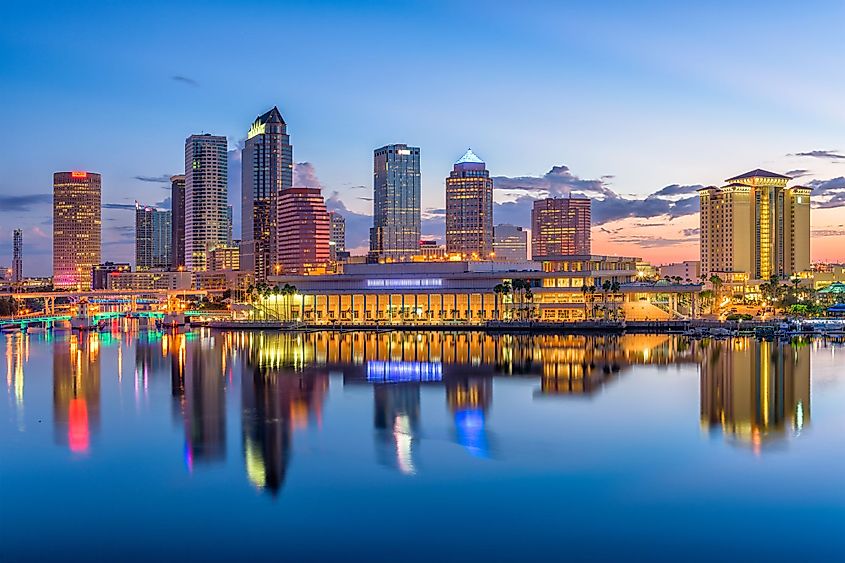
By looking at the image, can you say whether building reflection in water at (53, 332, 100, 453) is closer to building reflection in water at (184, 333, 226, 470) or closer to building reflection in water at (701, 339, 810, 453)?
building reflection in water at (184, 333, 226, 470)

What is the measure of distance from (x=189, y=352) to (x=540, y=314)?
4787cm

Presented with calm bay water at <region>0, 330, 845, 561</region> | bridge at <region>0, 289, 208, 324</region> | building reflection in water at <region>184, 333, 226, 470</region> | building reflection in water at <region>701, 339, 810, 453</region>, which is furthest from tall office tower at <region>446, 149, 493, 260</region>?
calm bay water at <region>0, 330, 845, 561</region>

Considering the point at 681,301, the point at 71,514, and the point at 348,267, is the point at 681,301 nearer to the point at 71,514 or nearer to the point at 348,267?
the point at 348,267

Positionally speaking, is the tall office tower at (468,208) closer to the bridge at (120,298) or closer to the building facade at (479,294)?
the bridge at (120,298)

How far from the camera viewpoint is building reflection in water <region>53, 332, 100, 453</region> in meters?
32.7

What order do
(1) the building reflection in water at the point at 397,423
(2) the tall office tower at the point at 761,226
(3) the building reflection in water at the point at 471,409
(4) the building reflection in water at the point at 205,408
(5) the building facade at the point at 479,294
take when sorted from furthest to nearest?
(2) the tall office tower at the point at 761,226 < (5) the building facade at the point at 479,294 < (3) the building reflection in water at the point at 471,409 < (4) the building reflection in water at the point at 205,408 < (1) the building reflection in water at the point at 397,423

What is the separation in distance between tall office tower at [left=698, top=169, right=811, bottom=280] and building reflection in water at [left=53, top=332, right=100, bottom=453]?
115541 millimetres

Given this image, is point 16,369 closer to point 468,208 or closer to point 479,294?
point 479,294

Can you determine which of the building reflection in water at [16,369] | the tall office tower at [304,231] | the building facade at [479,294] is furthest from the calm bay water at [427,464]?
the tall office tower at [304,231]

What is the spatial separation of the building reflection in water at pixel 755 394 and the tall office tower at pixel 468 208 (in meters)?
120

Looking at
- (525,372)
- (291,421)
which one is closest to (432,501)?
(291,421)

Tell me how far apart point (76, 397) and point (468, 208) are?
14580 centimetres

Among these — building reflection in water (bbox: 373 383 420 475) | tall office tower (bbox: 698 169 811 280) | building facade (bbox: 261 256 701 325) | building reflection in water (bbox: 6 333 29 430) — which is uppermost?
tall office tower (bbox: 698 169 811 280)

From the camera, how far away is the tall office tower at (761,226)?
15175 centimetres
